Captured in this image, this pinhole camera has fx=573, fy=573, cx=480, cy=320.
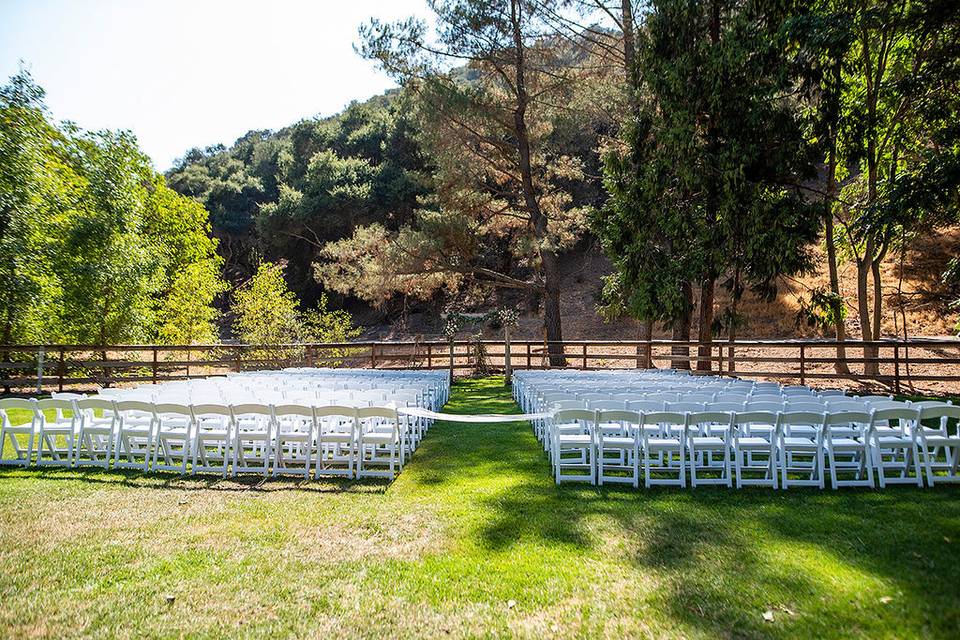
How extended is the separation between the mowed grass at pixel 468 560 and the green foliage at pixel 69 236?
9.75m

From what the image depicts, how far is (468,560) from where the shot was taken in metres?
4.20

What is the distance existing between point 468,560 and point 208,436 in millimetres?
3894

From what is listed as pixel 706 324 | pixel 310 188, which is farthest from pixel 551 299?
pixel 310 188

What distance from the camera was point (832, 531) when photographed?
469 centimetres

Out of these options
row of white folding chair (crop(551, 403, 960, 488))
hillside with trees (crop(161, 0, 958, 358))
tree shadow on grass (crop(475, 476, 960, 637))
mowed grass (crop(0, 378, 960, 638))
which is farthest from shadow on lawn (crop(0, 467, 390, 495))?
hillside with trees (crop(161, 0, 958, 358))

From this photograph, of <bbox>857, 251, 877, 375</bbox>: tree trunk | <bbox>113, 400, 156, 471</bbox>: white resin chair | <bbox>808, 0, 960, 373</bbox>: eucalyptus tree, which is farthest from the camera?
<bbox>857, 251, 877, 375</bbox>: tree trunk

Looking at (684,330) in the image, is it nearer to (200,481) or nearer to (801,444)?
(801,444)

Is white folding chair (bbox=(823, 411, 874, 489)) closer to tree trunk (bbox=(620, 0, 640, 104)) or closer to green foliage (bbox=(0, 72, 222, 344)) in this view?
tree trunk (bbox=(620, 0, 640, 104))

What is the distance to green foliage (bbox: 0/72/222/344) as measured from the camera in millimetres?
13133

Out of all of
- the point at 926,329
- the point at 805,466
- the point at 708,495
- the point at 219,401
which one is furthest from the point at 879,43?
the point at 219,401

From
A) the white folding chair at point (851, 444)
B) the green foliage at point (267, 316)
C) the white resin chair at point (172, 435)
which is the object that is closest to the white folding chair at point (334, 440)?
the white resin chair at point (172, 435)

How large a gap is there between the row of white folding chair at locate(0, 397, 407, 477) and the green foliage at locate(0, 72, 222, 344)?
792cm

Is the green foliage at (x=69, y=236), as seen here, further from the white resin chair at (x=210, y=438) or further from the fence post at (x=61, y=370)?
the white resin chair at (x=210, y=438)

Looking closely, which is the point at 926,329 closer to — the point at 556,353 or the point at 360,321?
the point at 556,353
